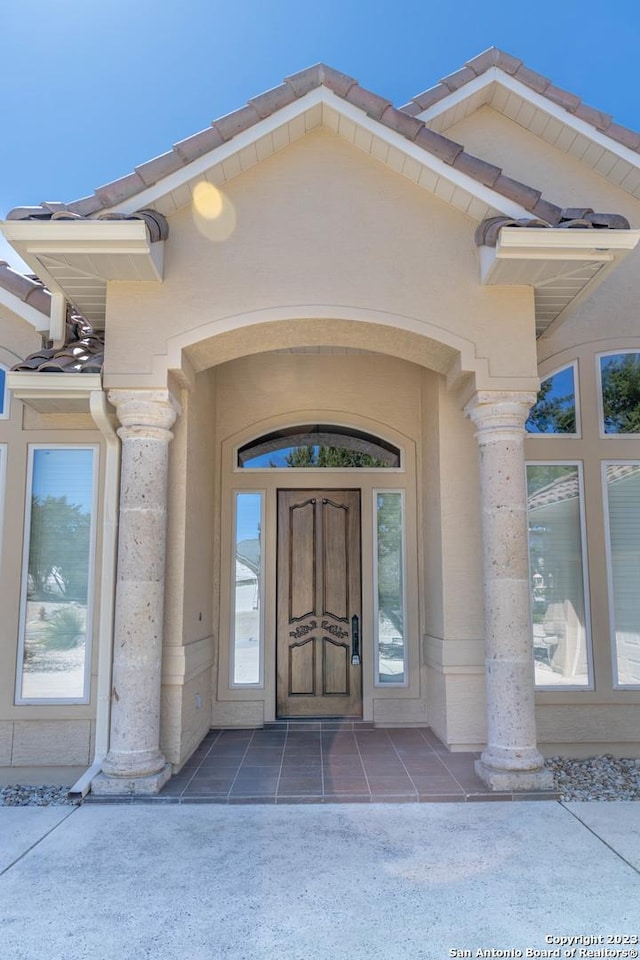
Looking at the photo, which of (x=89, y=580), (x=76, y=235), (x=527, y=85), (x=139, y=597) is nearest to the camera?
→ (x=76, y=235)

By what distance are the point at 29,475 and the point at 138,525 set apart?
5.75ft

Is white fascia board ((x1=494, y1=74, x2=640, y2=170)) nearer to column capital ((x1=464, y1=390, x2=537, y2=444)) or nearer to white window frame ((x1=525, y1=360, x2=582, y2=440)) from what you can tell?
white window frame ((x1=525, y1=360, x2=582, y2=440))

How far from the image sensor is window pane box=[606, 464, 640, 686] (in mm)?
6344

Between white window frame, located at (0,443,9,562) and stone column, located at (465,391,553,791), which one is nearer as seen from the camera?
stone column, located at (465,391,553,791)

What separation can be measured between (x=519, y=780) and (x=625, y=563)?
2712 millimetres

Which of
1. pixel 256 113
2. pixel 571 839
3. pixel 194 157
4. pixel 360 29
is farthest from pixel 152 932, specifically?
pixel 360 29

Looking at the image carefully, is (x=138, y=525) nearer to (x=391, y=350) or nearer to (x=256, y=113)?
(x=391, y=350)

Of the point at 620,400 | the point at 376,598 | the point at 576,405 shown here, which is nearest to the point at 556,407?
the point at 576,405

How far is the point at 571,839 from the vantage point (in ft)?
13.4

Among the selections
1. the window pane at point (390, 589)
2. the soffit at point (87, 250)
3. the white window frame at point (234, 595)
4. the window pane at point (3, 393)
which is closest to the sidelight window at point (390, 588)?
the window pane at point (390, 589)

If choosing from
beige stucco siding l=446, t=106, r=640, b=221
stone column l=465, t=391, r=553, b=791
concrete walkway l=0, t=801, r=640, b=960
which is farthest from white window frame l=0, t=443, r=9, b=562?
beige stucco siding l=446, t=106, r=640, b=221

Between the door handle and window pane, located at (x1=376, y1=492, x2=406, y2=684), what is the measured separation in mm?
236

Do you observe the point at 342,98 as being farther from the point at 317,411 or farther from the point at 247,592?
the point at 247,592

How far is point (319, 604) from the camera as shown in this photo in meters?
7.29
